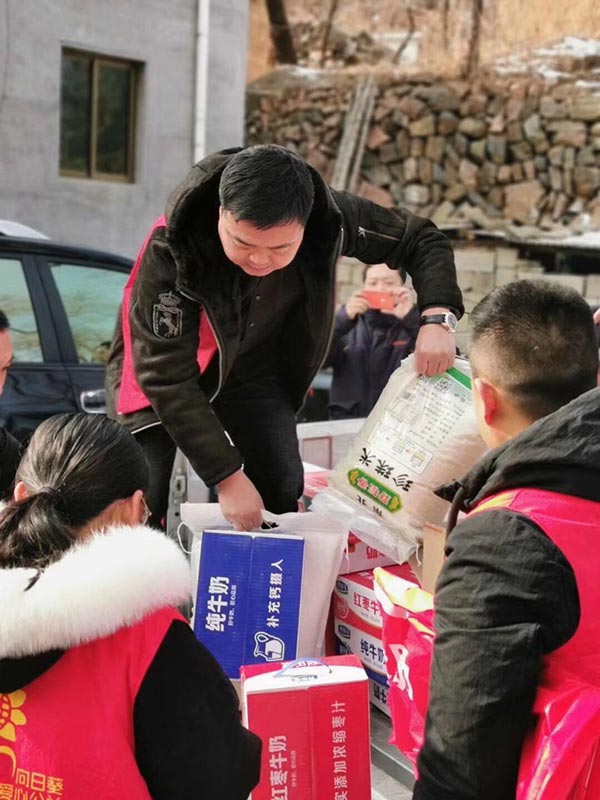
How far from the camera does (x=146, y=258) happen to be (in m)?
2.26

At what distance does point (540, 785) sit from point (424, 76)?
16.2 meters

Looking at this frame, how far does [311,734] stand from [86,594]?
81cm

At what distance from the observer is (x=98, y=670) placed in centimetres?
136

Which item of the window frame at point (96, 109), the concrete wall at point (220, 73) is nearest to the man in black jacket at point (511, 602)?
the window frame at point (96, 109)

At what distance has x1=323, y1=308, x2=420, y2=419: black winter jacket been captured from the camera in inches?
185

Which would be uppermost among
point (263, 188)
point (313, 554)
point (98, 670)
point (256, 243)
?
point (263, 188)

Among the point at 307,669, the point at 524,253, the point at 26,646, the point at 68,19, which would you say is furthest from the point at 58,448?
the point at 524,253

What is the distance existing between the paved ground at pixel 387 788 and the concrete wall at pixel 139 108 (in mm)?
8909

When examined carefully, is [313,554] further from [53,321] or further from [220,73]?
[220,73]

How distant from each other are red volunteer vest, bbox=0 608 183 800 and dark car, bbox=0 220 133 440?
2.49m

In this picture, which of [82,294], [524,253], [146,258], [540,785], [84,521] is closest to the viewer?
[540,785]

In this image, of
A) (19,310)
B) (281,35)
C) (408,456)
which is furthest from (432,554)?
(281,35)

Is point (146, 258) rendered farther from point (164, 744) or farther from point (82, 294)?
point (82, 294)

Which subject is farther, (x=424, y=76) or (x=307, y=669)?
(x=424, y=76)
